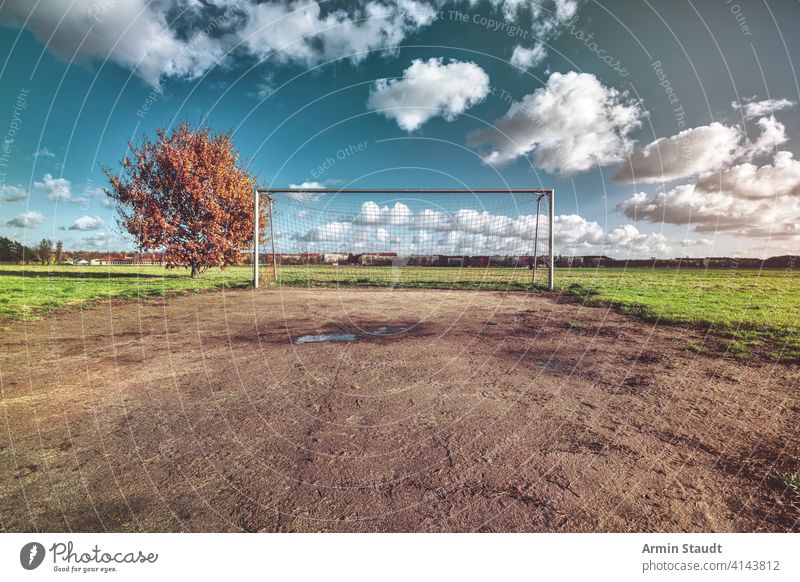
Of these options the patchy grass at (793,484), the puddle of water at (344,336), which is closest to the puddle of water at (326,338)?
the puddle of water at (344,336)

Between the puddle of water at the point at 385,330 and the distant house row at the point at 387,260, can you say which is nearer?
the puddle of water at the point at 385,330

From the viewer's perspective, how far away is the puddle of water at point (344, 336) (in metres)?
7.05

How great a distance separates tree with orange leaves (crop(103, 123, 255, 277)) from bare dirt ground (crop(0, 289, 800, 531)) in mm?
16616

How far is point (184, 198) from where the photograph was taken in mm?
21438

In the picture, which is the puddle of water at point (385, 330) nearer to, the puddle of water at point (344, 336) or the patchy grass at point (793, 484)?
the puddle of water at point (344, 336)

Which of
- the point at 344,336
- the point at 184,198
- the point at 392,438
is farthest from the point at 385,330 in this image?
the point at 184,198

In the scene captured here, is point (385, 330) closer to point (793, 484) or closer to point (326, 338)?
point (326, 338)

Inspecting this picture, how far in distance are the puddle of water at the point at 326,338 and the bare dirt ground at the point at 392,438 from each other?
16.0 inches

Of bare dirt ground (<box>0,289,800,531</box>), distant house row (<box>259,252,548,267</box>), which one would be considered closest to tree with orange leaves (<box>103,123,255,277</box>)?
distant house row (<box>259,252,548,267</box>)

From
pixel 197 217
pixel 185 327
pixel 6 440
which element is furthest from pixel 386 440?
pixel 197 217

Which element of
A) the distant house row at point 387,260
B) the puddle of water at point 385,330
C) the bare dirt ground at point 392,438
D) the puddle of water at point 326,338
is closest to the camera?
the bare dirt ground at point 392,438
